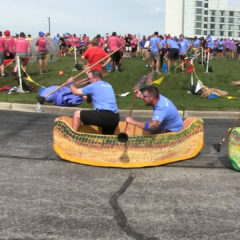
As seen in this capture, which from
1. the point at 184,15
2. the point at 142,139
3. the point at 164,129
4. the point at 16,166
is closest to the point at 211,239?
the point at 142,139

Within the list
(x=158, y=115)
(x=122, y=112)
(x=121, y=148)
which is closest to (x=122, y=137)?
(x=121, y=148)

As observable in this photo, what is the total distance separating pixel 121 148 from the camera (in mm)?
5297

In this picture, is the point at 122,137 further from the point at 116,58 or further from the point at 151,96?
the point at 116,58

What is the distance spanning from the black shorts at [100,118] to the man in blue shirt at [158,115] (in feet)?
1.75

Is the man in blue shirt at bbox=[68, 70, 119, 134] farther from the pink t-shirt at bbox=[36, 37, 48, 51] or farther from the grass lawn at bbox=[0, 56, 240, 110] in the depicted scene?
the pink t-shirt at bbox=[36, 37, 48, 51]

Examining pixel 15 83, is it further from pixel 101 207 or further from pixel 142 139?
pixel 101 207

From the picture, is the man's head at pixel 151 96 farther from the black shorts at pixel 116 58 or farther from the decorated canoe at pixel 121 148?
the black shorts at pixel 116 58

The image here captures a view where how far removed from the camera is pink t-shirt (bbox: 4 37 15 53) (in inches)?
584

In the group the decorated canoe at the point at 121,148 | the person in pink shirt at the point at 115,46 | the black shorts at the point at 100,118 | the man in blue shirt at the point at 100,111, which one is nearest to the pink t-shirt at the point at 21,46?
the person in pink shirt at the point at 115,46

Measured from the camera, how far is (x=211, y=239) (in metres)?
3.30

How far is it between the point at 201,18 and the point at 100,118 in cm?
11088

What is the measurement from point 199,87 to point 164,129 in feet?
24.3

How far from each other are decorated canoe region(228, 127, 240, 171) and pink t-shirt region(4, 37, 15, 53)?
11.9 metres

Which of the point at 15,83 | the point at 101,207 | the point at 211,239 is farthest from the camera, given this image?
the point at 15,83
